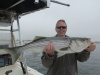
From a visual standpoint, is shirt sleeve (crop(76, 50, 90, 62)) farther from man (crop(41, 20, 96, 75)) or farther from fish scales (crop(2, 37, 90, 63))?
fish scales (crop(2, 37, 90, 63))

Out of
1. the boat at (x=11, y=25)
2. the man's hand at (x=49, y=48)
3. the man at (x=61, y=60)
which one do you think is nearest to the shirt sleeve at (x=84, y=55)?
the man at (x=61, y=60)

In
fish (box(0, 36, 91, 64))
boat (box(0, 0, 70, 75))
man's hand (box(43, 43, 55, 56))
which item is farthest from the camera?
boat (box(0, 0, 70, 75))

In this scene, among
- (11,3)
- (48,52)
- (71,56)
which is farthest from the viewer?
(11,3)

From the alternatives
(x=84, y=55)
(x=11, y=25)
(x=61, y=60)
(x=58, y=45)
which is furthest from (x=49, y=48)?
(x=11, y=25)

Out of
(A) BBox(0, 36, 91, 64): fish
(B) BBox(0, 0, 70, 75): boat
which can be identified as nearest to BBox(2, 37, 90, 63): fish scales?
(A) BBox(0, 36, 91, 64): fish

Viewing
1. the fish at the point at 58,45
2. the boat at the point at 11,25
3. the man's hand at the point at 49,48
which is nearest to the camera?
the man's hand at the point at 49,48

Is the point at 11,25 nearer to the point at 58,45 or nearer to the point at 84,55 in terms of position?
the point at 58,45

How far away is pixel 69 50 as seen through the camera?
267cm

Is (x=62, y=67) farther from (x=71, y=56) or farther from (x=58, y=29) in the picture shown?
(x=58, y=29)

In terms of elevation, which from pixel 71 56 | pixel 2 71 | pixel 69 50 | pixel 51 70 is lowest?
pixel 2 71

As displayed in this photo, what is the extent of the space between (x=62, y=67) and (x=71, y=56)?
0.39 meters

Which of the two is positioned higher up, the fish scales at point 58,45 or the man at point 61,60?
the fish scales at point 58,45

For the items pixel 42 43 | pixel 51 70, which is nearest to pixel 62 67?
pixel 51 70

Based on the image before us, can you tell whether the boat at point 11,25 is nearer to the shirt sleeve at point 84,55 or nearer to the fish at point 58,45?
the fish at point 58,45
